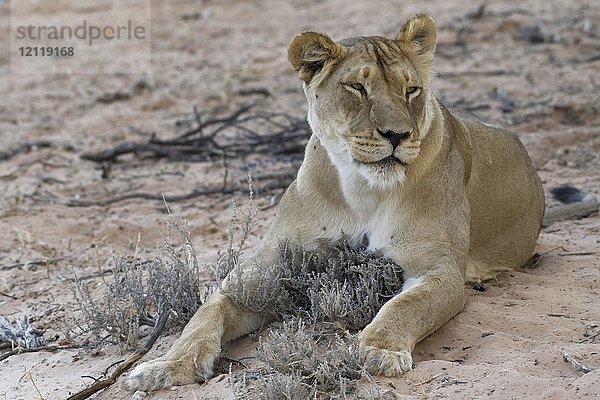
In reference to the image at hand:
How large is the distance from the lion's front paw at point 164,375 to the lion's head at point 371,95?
924 millimetres

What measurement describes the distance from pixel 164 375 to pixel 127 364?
0.33m

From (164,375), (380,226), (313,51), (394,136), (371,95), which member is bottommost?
(164,375)

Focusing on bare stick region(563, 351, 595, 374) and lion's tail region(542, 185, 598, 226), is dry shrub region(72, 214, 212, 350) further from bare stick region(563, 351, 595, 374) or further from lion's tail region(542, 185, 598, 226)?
lion's tail region(542, 185, 598, 226)

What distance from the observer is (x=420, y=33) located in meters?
4.05

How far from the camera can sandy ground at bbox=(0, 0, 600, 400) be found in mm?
3547

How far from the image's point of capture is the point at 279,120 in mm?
8133

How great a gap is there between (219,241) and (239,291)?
1.67 m

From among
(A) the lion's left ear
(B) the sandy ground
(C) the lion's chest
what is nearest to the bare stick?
(B) the sandy ground

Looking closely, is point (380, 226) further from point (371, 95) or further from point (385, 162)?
point (371, 95)

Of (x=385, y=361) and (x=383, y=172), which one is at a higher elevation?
(x=383, y=172)

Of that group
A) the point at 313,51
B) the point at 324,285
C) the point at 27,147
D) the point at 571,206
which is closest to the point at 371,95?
the point at 313,51

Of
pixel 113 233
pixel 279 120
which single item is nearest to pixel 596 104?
pixel 279 120

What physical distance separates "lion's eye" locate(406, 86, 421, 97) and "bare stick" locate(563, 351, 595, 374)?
3.67 ft

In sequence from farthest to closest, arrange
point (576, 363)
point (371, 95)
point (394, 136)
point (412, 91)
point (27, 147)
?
point (27, 147) < point (412, 91) < point (371, 95) < point (394, 136) < point (576, 363)
